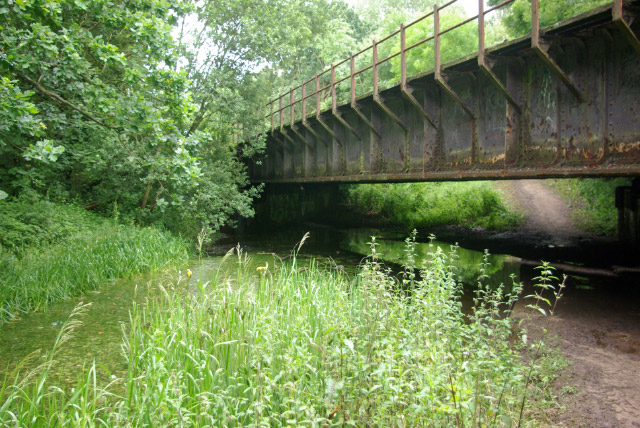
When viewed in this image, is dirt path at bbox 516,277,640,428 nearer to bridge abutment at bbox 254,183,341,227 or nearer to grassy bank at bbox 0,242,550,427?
grassy bank at bbox 0,242,550,427

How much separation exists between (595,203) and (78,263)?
59.8ft

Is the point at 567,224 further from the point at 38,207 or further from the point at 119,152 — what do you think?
the point at 38,207

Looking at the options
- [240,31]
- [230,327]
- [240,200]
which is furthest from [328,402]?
[240,31]

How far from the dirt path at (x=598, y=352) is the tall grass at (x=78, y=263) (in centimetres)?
777

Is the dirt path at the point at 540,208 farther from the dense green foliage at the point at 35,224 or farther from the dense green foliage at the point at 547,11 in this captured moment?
the dense green foliage at the point at 35,224

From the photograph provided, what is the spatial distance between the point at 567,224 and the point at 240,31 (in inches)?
554

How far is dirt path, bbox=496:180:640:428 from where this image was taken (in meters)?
4.57

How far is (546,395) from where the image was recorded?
4.89m

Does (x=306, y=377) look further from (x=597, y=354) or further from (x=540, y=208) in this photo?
(x=540, y=208)

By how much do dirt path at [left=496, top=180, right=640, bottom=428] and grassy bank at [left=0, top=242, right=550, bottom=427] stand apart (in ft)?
1.50

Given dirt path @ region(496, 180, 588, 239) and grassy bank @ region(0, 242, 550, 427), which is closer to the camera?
grassy bank @ region(0, 242, 550, 427)

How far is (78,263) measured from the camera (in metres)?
9.45

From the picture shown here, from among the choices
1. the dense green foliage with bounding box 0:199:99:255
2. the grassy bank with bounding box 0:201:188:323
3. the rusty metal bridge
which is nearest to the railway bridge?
the rusty metal bridge

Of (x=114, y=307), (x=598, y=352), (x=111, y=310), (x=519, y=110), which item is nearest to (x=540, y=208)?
(x=519, y=110)
